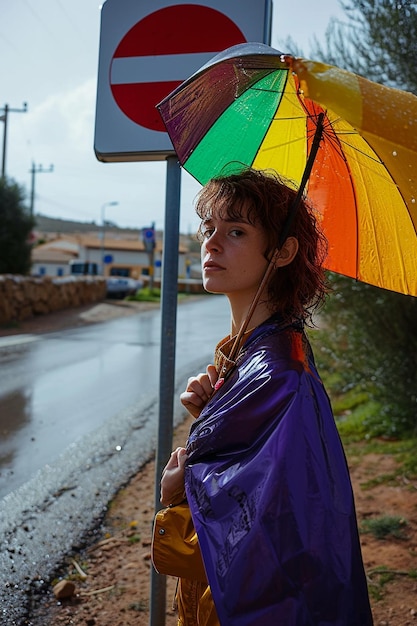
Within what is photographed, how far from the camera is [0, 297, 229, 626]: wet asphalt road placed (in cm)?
401

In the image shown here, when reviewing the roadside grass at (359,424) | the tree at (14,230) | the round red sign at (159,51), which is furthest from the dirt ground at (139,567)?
the tree at (14,230)

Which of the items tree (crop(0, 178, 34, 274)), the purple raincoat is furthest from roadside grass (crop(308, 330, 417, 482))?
tree (crop(0, 178, 34, 274))

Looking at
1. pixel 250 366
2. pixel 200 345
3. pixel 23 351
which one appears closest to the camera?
pixel 250 366

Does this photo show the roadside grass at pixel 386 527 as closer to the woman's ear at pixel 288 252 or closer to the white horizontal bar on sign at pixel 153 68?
the woman's ear at pixel 288 252

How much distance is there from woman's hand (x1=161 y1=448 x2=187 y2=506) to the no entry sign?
1187 mm

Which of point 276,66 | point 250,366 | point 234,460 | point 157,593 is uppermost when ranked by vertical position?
point 276,66

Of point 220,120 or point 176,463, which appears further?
point 220,120

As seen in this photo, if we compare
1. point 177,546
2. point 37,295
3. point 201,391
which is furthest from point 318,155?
point 37,295

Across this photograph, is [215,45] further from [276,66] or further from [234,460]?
[234,460]

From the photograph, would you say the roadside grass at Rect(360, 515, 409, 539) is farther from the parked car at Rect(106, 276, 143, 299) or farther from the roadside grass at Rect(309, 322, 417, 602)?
the parked car at Rect(106, 276, 143, 299)

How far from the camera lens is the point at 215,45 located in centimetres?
238

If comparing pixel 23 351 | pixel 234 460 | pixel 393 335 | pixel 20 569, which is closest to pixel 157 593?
pixel 234 460

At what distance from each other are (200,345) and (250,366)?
13424mm

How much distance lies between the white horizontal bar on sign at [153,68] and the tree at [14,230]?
21.0 meters
